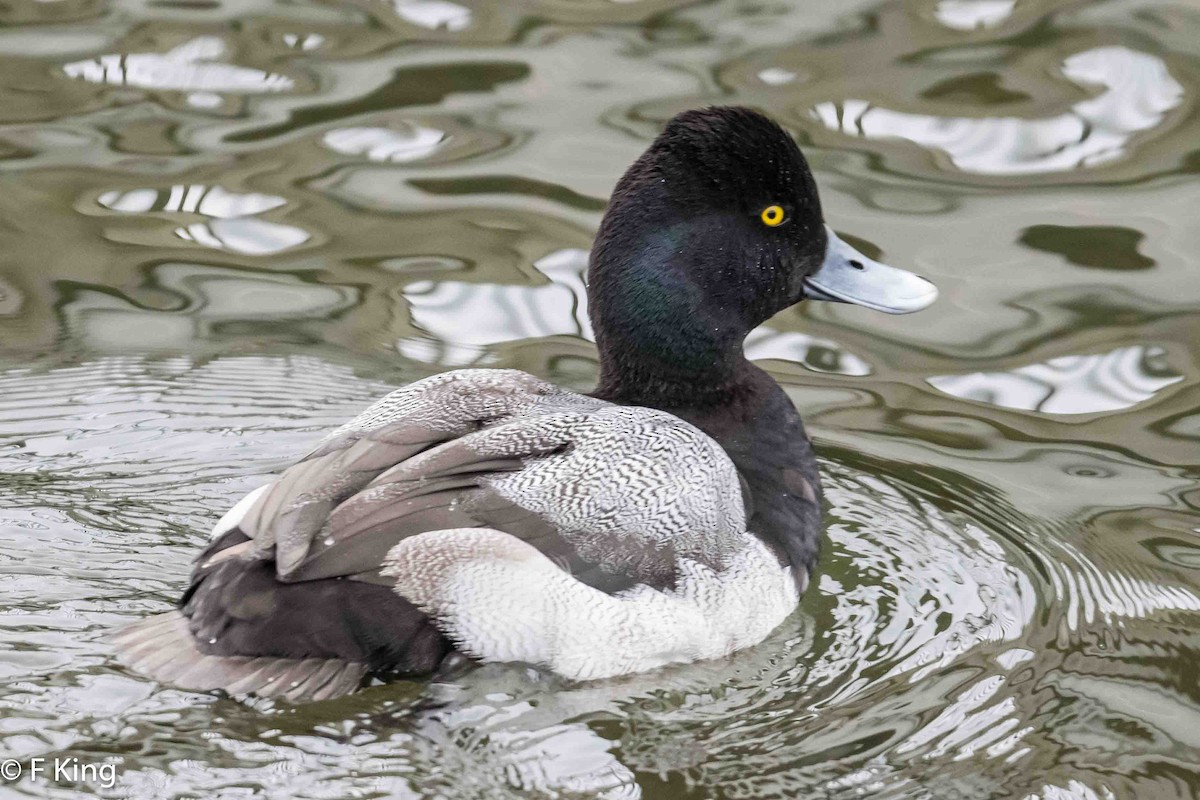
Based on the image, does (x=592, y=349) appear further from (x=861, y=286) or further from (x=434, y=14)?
(x=434, y=14)

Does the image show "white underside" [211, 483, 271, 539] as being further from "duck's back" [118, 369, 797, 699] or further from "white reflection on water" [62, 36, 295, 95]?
"white reflection on water" [62, 36, 295, 95]

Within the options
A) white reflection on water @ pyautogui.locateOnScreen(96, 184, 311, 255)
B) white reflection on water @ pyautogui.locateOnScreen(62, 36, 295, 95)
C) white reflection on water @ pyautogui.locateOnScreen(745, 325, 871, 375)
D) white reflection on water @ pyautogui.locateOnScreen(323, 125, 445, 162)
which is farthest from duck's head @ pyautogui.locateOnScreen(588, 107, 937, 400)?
white reflection on water @ pyautogui.locateOnScreen(62, 36, 295, 95)

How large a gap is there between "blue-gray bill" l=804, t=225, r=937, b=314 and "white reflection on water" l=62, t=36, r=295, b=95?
344 centimetres

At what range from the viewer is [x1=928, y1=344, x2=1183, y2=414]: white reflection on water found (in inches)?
227

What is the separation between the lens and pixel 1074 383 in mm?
5840

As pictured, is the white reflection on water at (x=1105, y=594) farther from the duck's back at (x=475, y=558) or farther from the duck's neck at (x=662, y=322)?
the duck's neck at (x=662, y=322)

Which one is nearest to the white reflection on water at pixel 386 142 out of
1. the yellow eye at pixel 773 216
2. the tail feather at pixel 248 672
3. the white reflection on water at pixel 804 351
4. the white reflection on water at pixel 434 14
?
the white reflection on water at pixel 434 14

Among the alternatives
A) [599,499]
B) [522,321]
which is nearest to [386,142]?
[522,321]

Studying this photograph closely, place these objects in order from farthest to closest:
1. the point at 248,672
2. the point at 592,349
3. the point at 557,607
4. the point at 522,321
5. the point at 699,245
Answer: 1. the point at 522,321
2. the point at 592,349
3. the point at 699,245
4. the point at 557,607
5. the point at 248,672

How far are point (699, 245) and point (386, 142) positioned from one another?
2913 mm

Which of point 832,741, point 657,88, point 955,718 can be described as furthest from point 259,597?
point 657,88

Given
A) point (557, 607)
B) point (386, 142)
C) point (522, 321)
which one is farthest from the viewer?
point (386, 142)

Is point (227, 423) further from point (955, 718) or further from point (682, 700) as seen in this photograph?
point (955, 718)

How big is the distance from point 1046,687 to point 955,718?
0.34 meters
